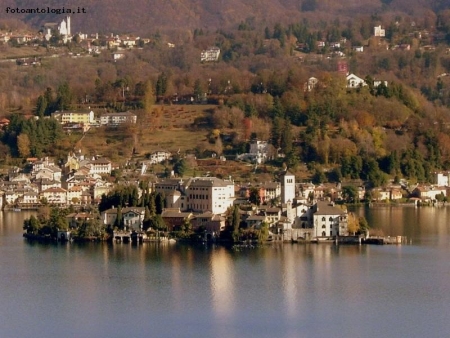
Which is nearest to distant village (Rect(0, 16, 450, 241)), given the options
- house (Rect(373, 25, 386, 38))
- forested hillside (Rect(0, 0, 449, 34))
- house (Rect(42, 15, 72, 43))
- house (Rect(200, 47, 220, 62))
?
house (Rect(200, 47, 220, 62))

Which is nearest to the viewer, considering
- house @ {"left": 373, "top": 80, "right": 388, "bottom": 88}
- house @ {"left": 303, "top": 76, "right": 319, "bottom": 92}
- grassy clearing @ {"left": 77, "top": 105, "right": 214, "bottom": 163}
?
grassy clearing @ {"left": 77, "top": 105, "right": 214, "bottom": 163}

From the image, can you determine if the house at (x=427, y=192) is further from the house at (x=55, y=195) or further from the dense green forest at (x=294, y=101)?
the house at (x=55, y=195)

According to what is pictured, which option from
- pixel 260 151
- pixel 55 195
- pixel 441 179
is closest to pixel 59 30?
pixel 260 151

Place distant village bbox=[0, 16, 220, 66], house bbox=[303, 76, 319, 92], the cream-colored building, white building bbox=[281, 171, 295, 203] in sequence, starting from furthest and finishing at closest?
1. distant village bbox=[0, 16, 220, 66]
2. house bbox=[303, 76, 319, 92]
3. the cream-colored building
4. white building bbox=[281, 171, 295, 203]

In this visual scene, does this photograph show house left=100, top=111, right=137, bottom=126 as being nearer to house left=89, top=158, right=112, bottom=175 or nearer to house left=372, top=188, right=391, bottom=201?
house left=89, top=158, right=112, bottom=175

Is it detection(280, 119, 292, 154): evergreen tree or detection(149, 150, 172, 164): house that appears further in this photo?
detection(280, 119, 292, 154): evergreen tree

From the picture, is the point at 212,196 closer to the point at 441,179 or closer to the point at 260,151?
the point at 260,151
